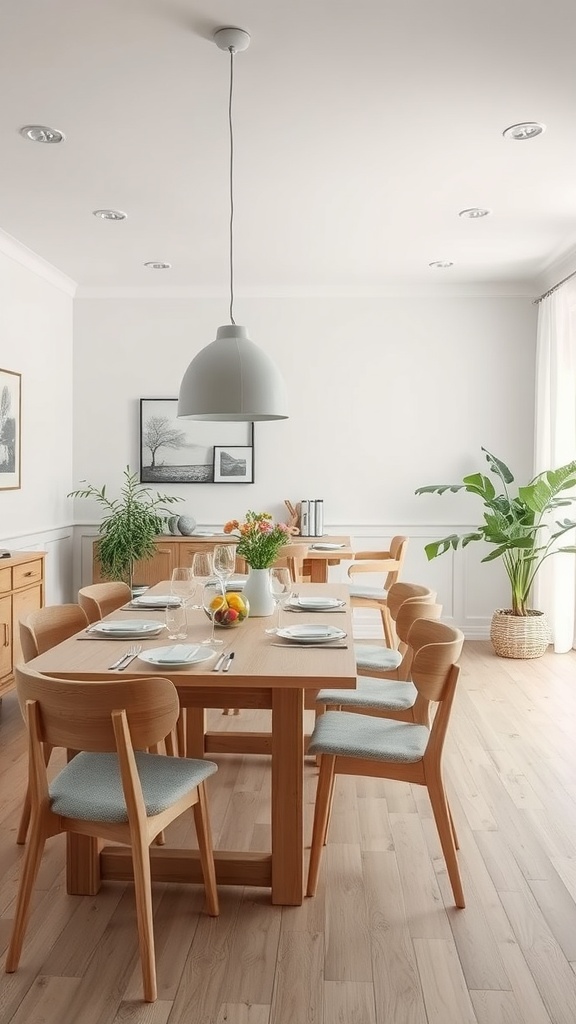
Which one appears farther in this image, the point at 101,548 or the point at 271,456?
the point at 271,456

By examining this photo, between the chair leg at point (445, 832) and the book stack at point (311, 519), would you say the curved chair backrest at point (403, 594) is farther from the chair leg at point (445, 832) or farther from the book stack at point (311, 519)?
the book stack at point (311, 519)

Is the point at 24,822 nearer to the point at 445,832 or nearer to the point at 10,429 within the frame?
the point at 445,832

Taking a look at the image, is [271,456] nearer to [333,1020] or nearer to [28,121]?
[28,121]

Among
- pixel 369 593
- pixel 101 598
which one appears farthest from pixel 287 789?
pixel 369 593

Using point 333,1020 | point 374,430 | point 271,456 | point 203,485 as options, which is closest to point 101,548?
point 203,485

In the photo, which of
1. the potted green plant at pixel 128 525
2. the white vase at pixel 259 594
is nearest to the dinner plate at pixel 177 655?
the white vase at pixel 259 594

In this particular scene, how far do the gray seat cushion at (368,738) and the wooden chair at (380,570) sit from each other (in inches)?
98.0

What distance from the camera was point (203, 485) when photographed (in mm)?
7059

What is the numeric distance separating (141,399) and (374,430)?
192 centimetres

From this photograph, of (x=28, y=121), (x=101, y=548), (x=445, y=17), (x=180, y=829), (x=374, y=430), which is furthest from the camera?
(x=374, y=430)

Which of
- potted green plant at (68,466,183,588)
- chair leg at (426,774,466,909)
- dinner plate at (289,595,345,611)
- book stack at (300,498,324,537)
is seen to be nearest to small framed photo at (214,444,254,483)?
potted green plant at (68,466,183,588)

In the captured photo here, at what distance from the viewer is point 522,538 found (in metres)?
6.07

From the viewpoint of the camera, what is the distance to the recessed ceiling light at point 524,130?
3.75 meters

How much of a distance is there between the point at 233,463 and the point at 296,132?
11.2ft
